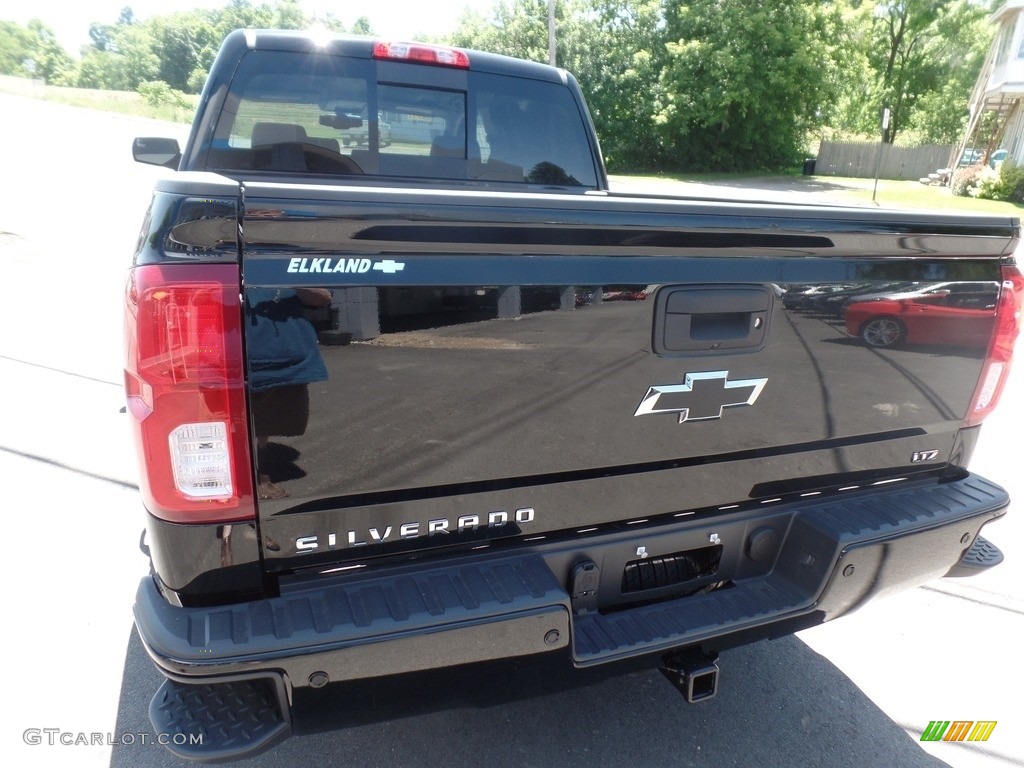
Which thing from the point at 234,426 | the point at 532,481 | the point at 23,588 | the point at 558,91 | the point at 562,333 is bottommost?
the point at 23,588

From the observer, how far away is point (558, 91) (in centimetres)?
412

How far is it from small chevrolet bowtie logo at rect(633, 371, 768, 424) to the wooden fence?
3774 cm

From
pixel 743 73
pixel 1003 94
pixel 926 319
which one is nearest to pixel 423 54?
pixel 926 319

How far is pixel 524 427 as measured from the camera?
1.88m

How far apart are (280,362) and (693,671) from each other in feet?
4.82

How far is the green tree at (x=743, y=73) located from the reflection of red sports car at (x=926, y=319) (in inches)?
1177

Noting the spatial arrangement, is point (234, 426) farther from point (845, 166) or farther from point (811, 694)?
point (845, 166)

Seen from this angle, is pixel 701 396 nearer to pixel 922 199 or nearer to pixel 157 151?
pixel 157 151

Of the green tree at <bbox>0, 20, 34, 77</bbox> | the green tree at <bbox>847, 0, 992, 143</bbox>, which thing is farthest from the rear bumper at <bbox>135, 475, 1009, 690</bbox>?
the green tree at <bbox>0, 20, 34, 77</bbox>

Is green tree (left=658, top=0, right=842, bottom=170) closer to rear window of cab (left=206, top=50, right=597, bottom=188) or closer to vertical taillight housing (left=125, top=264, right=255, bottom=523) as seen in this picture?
rear window of cab (left=206, top=50, right=597, bottom=188)

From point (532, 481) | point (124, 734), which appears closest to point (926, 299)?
point (532, 481)

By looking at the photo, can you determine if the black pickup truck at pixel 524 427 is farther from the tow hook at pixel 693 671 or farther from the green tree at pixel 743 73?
the green tree at pixel 743 73

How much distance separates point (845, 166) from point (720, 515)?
39.4m

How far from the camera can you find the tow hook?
2.11 meters
